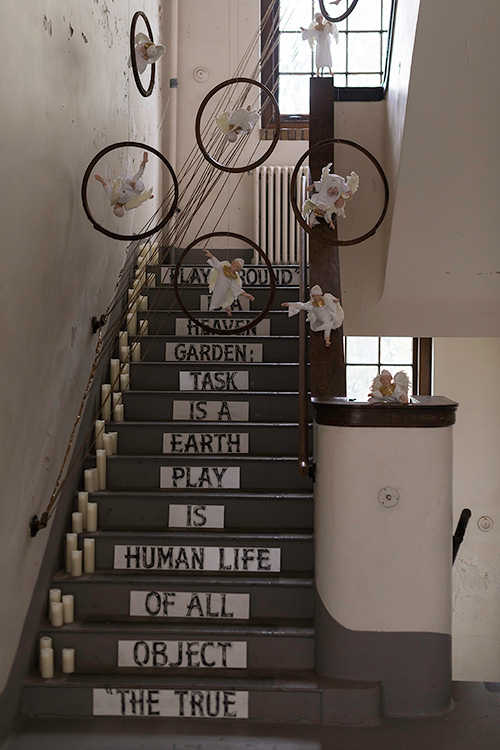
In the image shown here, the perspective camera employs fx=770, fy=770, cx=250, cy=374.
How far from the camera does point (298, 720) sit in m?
2.82

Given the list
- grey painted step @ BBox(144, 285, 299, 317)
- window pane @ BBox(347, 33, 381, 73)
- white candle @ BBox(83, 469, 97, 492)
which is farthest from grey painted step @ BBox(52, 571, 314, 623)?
window pane @ BBox(347, 33, 381, 73)

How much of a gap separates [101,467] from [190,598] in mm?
833

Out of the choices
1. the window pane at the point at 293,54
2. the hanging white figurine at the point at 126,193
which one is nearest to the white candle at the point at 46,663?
the hanging white figurine at the point at 126,193

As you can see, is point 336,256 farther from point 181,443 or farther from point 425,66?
point 181,443

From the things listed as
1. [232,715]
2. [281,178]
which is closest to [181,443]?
[232,715]

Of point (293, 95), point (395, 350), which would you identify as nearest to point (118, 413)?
point (395, 350)

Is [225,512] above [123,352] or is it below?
below

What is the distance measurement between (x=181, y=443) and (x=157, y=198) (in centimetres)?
299

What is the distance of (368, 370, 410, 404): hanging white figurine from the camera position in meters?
2.96

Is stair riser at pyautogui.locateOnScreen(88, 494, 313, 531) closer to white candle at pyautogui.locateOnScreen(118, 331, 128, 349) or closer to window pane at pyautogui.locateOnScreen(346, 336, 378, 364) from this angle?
white candle at pyautogui.locateOnScreen(118, 331, 128, 349)

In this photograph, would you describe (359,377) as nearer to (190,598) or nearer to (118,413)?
(118,413)

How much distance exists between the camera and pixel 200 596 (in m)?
3.21

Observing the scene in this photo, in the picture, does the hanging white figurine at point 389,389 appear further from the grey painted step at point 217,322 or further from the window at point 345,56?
the window at point 345,56

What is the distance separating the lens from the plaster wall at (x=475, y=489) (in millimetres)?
5902
